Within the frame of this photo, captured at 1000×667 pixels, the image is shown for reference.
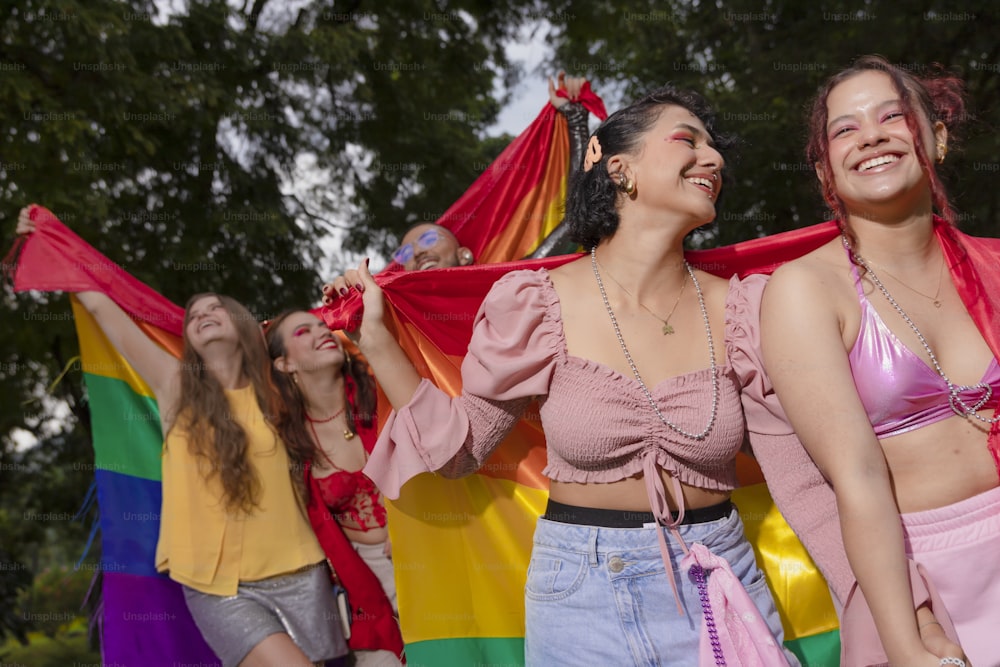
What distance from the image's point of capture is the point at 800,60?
7207 mm

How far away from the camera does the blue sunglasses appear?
452 centimetres

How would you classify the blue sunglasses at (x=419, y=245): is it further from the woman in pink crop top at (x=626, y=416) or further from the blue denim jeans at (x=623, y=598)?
the blue denim jeans at (x=623, y=598)

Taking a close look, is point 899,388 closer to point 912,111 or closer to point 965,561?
point 965,561

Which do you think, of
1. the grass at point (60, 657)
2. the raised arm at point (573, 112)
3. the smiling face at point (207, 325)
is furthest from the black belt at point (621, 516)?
the grass at point (60, 657)

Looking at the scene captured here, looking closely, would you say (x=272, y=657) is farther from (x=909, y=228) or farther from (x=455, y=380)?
(x=909, y=228)

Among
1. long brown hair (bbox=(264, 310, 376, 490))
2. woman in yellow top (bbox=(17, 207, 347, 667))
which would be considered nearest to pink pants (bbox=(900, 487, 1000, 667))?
woman in yellow top (bbox=(17, 207, 347, 667))

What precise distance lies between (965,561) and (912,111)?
0.94 m

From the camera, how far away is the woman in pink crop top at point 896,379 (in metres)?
2.06

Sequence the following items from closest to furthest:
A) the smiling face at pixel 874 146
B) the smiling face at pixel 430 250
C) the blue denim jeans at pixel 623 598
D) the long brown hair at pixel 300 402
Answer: the smiling face at pixel 874 146 → the blue denim jeans at pixel 623 598 → the long brown hair at pixel 300 402 → the smiling face at pixel 430 250

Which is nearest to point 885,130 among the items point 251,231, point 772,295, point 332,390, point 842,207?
point 842,207

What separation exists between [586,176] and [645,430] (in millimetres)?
765

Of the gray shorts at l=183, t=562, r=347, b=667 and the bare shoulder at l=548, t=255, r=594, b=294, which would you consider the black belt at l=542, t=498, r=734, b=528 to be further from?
the gray shorts at l=183, t=562, r=347, b=667

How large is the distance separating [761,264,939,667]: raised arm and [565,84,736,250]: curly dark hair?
61cm

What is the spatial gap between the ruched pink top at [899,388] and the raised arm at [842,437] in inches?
2.5
